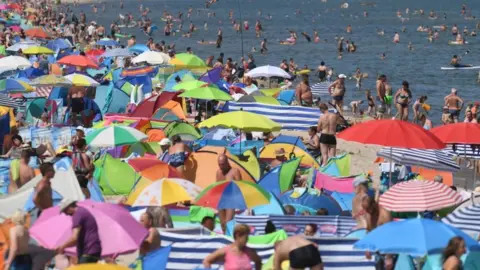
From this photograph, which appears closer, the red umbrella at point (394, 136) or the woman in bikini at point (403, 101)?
the red umbrella at point (394, 136)

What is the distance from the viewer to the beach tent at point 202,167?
12.4 meters

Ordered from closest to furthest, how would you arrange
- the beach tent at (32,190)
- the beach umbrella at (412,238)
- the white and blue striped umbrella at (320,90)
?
the beach umbrella at (412,238)
the beach tent at (32,190)
the white and blue striped umbrella at (320,90)

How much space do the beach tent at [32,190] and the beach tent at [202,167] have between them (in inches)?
92.7

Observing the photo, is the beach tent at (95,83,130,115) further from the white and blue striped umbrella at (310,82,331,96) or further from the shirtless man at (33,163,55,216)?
the shirtless man at (33,163,55,216)

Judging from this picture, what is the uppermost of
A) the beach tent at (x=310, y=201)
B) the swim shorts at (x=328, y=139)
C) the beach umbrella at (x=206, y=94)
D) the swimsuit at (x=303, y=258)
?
the swimsuit at (x=303, y=258)

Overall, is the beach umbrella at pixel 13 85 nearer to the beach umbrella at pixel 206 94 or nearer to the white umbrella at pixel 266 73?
the beach umbrella at pixel 206 94

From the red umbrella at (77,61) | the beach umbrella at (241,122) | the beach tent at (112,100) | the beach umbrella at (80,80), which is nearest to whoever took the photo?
the beach umbrella at (241,122)

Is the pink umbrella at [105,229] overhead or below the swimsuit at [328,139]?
overhead

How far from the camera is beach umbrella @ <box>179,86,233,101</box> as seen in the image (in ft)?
53.6

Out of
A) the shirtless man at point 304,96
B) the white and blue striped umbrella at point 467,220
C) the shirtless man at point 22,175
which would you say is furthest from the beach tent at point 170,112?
the white and blue striped umbrella at point 467,220

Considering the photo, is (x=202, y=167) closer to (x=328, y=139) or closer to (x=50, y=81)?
(x=328, y=139)

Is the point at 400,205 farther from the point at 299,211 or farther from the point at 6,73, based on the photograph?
the point at 6,73

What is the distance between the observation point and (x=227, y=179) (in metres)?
10.6

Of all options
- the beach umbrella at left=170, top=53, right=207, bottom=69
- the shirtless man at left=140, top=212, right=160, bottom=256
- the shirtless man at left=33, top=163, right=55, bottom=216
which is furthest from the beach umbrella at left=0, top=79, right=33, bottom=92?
the shirtless man at left=140, top=212, right=160, bottom=256
